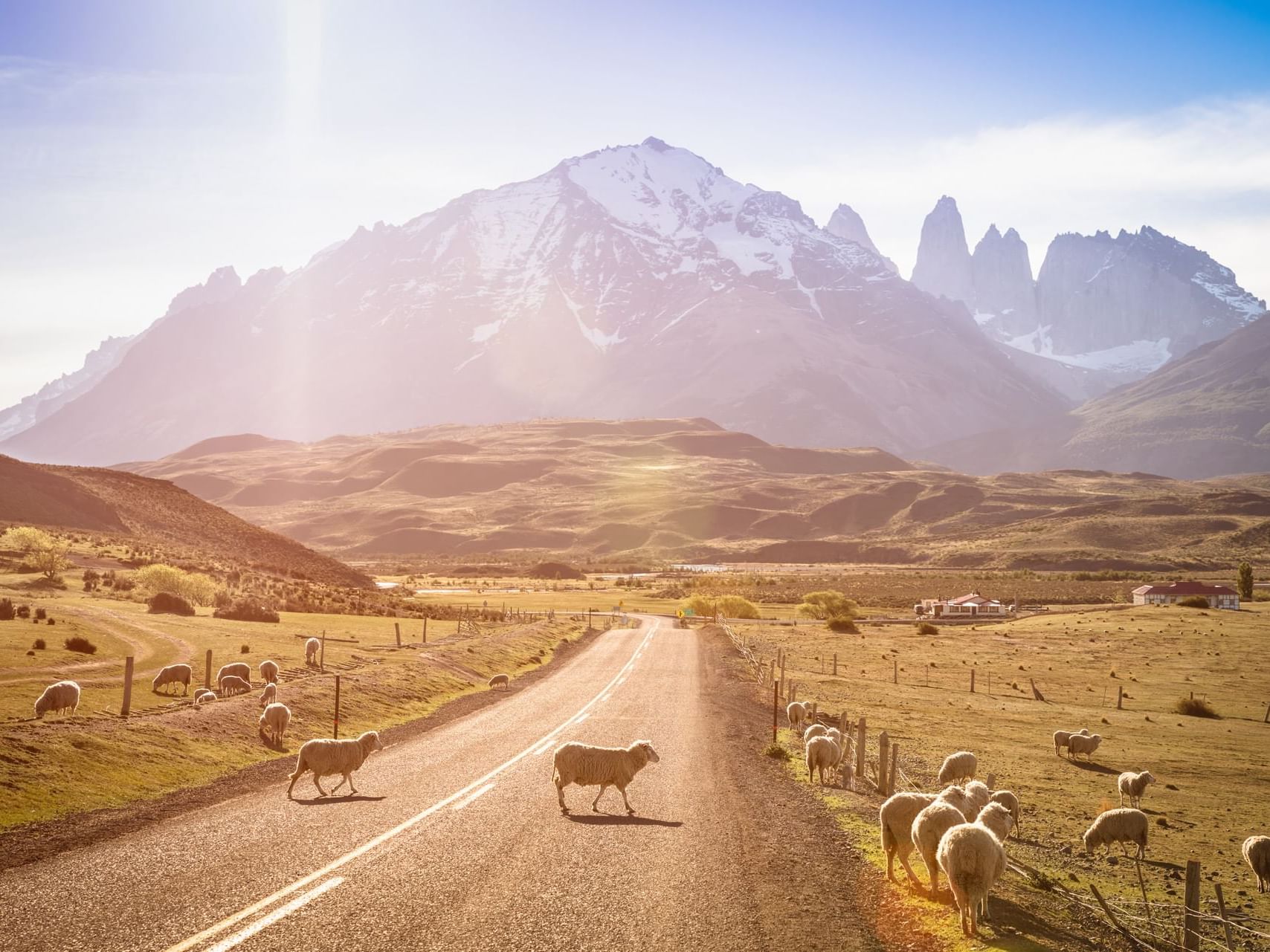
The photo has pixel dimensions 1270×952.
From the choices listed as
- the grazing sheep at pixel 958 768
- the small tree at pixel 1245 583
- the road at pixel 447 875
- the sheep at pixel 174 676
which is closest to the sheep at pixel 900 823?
the road at pixel 447 875

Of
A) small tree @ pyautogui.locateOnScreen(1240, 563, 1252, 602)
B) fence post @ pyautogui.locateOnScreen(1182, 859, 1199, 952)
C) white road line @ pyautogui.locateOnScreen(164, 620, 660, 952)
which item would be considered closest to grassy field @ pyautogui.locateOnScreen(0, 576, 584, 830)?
white road line @ pyautogui.locateOnScreen(164, 620, 660, 952)

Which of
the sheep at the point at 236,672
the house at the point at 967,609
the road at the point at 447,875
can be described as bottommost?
the house at the point at 967,609

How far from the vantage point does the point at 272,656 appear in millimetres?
40938

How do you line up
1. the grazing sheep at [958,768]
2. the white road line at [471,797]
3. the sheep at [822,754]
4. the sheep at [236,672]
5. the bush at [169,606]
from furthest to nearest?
the bush at [169,606]
the sheep at [236,672]
the grazing sheep at [958,768]
the sheep at [822,754]
the white road line at [471,797]

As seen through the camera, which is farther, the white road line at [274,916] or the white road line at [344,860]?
the white road line at [344,860]

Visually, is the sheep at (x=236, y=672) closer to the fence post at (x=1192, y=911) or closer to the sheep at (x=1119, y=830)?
the sheep at (x=1119, y=830)

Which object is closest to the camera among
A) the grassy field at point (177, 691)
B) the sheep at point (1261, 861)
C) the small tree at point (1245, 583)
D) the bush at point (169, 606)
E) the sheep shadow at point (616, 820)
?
the sheep shadow at point (616, 820)

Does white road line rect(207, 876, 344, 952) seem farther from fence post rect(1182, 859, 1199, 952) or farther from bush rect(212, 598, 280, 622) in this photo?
bush rect(212, 598, 280, 622)

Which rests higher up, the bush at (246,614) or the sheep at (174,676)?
the sheep at (174,676)

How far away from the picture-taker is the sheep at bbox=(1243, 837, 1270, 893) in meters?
19.5

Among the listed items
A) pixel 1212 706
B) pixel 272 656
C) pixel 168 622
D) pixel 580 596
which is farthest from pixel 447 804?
pixel 580 596

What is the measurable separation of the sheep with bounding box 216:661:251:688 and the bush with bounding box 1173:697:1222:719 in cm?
4056

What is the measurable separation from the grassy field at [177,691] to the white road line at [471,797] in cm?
631

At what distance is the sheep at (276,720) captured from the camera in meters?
25.4
